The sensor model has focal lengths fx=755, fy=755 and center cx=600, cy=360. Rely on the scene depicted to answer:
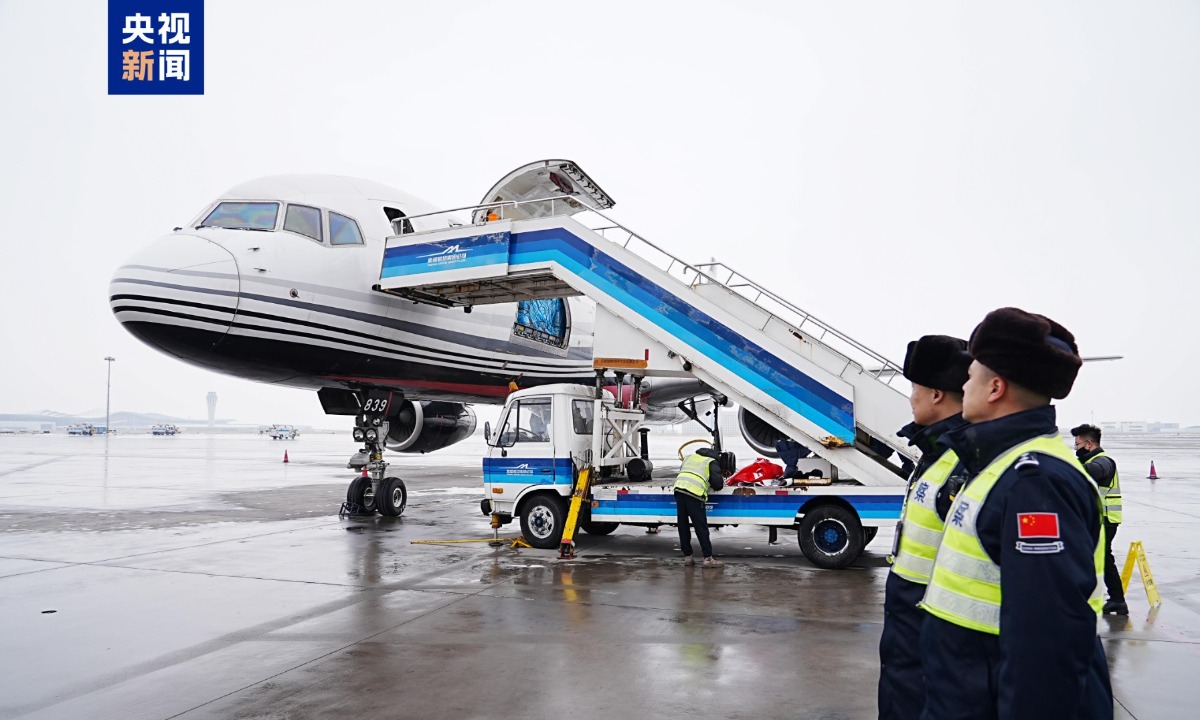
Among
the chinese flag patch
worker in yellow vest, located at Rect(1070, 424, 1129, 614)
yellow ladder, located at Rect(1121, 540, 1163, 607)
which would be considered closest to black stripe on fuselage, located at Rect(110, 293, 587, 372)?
worker in yellow vest, located at Rect(1070, 424, 1129, 614)

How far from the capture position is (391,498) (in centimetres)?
1470

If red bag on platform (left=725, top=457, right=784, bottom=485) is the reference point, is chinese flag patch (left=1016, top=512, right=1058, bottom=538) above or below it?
above

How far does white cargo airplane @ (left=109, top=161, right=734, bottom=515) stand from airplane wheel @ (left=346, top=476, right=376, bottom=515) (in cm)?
4

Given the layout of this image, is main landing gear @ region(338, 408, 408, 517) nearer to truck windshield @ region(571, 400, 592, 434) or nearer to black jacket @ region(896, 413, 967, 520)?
truck windshield @ region(571, 400, 592, 434)

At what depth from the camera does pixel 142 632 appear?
21.1 ft

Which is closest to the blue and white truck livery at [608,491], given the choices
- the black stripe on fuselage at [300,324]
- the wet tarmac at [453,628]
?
the wet tarmac at [453,628]

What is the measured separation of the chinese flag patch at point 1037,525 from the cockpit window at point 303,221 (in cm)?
1148

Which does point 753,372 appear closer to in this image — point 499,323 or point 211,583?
point 499,323

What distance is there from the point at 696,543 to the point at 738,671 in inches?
263

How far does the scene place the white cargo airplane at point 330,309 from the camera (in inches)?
412

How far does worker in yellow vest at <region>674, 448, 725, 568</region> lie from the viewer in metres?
9.64

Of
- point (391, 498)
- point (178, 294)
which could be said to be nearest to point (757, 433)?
point (391, 498)

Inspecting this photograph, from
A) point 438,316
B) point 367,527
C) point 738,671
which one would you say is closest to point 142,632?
point 738,671

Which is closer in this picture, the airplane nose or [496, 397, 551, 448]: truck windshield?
the airplane nose
